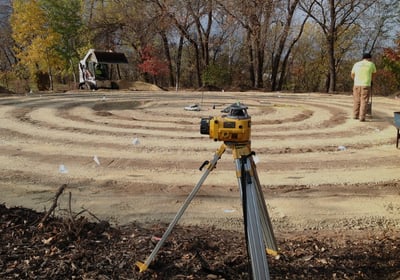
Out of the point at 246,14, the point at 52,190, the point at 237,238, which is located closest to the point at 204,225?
the point at 237,238

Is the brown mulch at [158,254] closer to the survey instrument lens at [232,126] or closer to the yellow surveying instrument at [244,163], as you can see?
the yellow surveying instrument at [244,163]

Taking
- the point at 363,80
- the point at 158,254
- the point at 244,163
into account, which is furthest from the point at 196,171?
the point at 363,80

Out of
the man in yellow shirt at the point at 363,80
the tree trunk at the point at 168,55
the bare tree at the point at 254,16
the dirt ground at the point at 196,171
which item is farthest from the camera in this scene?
the tree trunk at the point at 168,55

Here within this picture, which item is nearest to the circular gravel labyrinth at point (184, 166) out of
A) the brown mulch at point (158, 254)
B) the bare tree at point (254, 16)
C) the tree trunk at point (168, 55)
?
the brown mulch at point (158, 254)

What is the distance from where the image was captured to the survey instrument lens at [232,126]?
8.65 ft

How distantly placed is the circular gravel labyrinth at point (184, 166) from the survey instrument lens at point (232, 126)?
1866 millimetres

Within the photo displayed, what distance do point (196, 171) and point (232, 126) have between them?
388 cm

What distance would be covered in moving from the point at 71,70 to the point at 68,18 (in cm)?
515

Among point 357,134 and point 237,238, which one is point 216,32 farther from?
point 237,238

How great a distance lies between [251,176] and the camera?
269 centimetres

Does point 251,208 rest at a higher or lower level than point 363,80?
lower

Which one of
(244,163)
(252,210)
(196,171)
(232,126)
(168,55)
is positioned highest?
(168,55)

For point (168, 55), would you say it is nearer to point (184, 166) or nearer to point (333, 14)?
point (333, 14)

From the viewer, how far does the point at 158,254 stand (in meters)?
3.18
